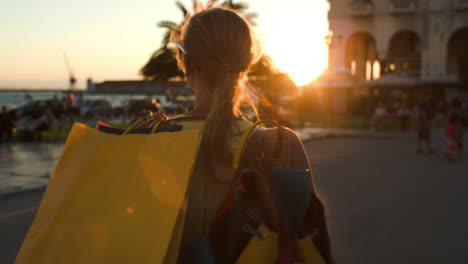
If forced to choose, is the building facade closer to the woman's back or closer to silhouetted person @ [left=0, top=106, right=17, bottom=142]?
silhouetted person @ [left=0, top=106, right=17, bottom=142]

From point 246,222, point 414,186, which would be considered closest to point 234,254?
point 246,222

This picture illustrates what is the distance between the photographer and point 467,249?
5.05m

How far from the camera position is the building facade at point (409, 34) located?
37.3 metres

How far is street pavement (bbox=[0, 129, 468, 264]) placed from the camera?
4.97 metres

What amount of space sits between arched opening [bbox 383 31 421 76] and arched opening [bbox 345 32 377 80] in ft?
6.28

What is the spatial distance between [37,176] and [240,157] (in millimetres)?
8606

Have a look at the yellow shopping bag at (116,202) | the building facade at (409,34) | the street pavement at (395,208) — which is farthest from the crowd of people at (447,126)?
the building facade at (409,34)

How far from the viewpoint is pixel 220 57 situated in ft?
5.25

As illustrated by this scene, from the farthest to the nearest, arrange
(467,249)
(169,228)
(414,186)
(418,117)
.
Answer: (418,117) → (414,186) → (467,249) → (169,228)

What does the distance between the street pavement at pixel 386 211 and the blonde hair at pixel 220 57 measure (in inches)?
137

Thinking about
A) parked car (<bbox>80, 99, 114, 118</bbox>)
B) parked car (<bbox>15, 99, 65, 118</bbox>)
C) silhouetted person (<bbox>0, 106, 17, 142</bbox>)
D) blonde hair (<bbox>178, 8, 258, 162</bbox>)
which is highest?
blonde hair (<bbox>178, 8, 258, 162</bbox>)

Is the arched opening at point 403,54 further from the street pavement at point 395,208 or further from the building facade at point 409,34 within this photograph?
the street pavement at point 395,208

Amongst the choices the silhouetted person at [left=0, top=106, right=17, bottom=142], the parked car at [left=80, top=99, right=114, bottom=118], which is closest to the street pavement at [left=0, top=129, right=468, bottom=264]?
the silhouetted person at [left=0, top=106, right=17, bottom=142]

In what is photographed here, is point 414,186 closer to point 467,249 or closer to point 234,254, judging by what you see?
point 467,249
